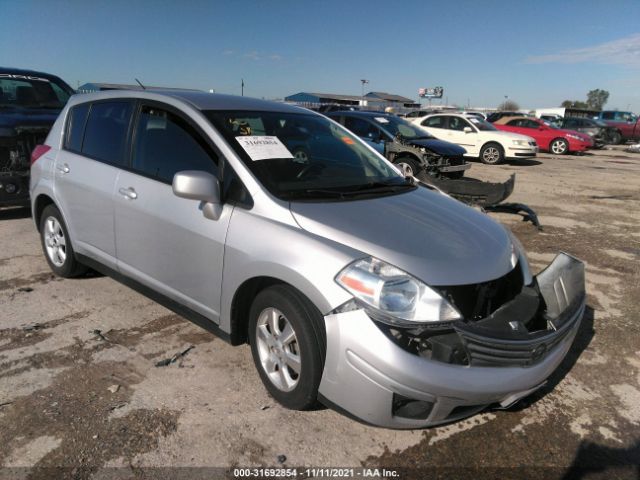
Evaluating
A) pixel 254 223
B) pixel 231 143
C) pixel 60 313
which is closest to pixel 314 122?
pixel 231 143

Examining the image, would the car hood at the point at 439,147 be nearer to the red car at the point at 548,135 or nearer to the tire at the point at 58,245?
the tire at the point at 58,245

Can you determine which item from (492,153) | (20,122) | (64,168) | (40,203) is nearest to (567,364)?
Answer: (64,168)

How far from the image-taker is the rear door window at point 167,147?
3051 millimetres

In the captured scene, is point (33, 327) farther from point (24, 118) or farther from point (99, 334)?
point (24, 118)

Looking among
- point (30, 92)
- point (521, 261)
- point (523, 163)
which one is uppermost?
point (30, 92)

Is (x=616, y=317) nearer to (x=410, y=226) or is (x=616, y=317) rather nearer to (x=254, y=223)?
(x=410, y=226)

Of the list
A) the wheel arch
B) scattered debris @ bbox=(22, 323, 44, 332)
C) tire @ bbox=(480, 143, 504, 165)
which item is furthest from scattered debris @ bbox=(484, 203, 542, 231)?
tire @ bbox=(480, 143, 504, 165)

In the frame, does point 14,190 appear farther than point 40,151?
Yes

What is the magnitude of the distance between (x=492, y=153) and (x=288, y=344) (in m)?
14.8

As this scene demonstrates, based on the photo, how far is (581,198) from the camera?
10023 millimetres

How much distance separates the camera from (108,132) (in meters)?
3.77

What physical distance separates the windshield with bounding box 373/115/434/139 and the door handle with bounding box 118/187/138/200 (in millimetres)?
8186

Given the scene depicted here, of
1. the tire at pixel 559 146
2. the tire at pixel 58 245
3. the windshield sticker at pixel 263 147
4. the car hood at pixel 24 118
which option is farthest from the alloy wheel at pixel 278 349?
the tire at pixel 559 146

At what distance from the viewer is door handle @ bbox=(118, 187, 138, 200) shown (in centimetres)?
334
